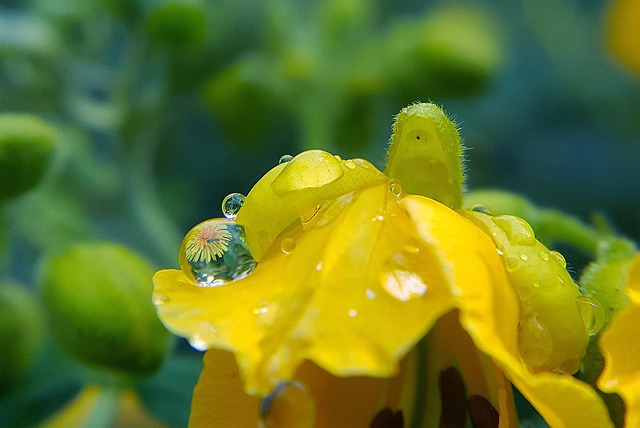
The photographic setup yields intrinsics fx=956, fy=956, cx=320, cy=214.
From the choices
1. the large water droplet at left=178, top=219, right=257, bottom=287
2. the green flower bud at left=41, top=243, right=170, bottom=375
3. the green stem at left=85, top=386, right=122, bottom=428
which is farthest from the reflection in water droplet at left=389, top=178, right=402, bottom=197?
the green stem at left=85, top=386, right=122, bottom=428

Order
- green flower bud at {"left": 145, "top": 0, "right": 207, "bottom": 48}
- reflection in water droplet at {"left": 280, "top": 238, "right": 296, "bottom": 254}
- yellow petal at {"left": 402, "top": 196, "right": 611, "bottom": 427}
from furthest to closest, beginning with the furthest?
green flower bud at {"left": 145, "top": 0, "right": 207, "bottom": 48}
reflection in water droplet at {"left": 280, "top": 238, "right": 296, "bottom": 254}
yellow petal at {"left": 402, "top": 196, "right": 611, "bottom": 427}

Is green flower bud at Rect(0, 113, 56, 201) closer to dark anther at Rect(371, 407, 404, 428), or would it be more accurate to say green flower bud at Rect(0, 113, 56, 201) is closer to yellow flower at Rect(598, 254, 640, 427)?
dark anther at Rect(371, 407, 404, 428)

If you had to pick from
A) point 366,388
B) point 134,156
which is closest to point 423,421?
point 366,388

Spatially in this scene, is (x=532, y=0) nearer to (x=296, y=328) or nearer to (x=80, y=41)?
(x=80, y=41)

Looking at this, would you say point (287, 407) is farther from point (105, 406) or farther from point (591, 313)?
point (105, 406)

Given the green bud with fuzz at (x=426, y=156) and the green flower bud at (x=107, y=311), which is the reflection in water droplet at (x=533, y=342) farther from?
the green flower bud at (x=107, y=311)

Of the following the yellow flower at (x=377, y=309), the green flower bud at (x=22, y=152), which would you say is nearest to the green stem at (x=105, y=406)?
the green flower bud at (x=22, y=152)

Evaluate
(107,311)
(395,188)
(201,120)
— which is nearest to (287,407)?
(395,188)

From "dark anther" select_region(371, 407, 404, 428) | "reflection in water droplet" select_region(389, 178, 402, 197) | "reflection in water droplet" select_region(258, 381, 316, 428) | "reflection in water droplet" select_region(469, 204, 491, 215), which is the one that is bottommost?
"dark anther" select_region(371, 407, 404, 428)
